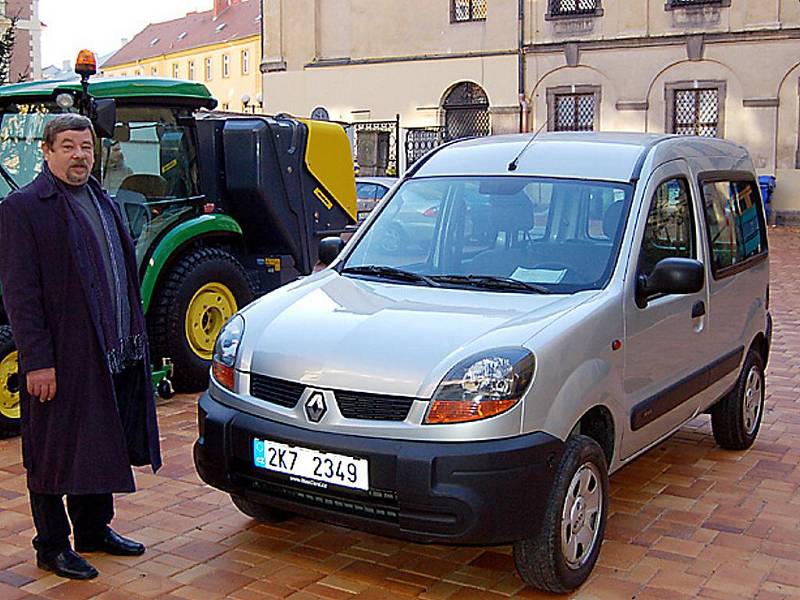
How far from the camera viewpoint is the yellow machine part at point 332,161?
32.1ft

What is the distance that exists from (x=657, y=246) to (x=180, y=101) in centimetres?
427

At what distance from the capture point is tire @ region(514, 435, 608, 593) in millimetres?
4375

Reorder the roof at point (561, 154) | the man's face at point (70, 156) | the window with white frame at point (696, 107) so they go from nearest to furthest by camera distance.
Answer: the man's face at point (70, 156)
the roof at point (561, 154)
the window with white frame at point (696, 107)

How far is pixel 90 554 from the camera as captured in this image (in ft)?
16.4

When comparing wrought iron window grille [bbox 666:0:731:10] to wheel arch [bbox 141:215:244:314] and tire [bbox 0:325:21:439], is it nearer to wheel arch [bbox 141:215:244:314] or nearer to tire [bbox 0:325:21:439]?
wheel arch [bbox 141:215:244:314]

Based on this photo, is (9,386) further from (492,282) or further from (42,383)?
(492,282)

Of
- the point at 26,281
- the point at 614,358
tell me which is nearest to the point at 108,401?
the point at 26,281

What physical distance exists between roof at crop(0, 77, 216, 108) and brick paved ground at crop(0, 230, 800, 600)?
251 cm

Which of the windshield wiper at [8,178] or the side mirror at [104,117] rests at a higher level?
the side mirror at [104,117]

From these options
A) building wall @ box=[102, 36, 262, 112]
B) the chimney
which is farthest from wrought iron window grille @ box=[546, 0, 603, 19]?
the chimney

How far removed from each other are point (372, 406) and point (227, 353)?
891 mm

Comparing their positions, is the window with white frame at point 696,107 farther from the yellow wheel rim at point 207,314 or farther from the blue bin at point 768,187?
the yellow wheel rim at point 207,314

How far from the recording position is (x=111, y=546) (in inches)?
197

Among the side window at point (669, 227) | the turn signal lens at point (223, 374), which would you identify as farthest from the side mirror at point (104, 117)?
the side window at point (669, 227)
